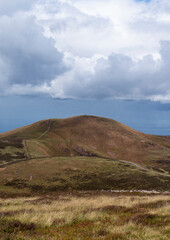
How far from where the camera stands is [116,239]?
7.85 metres

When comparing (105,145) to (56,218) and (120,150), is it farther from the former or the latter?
(56,218)

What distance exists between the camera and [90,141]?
136 metres

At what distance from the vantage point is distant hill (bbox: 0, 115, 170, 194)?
9961cm

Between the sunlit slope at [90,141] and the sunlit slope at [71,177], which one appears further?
the sunlit slope at [90,141]

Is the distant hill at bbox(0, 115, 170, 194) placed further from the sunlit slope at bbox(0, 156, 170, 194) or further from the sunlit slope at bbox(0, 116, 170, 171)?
the sunlit slope at bbox(0, 156, 170, 194)

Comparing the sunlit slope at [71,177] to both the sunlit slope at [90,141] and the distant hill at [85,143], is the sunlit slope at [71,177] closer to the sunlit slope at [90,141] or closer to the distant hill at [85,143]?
the distant hill at [85,143]

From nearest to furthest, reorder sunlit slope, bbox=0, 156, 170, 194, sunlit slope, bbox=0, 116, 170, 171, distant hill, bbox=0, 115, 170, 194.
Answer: sunlit slope, bbox=0, 156, 170, 194, distant hill, bbox=0, 115, 170, 194, sunlit slope, bbox=0, 116, 170, 171

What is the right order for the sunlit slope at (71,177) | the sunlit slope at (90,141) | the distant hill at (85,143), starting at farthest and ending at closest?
the sunlit slope at (90,141) < the distant hill at (85,143) < the sunlit slope at (71,177)

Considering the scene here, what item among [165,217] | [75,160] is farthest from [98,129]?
[165,217]

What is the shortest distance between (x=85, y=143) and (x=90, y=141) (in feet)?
17.0

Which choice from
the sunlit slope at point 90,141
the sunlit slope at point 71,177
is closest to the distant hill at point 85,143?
the sunlit slope at point 90,141

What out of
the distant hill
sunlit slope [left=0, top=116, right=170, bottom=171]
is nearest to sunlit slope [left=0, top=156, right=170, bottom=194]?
the distant hill

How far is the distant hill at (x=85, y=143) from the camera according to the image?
99613mm

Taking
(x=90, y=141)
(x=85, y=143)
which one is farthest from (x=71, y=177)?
(x=90, y=141)
